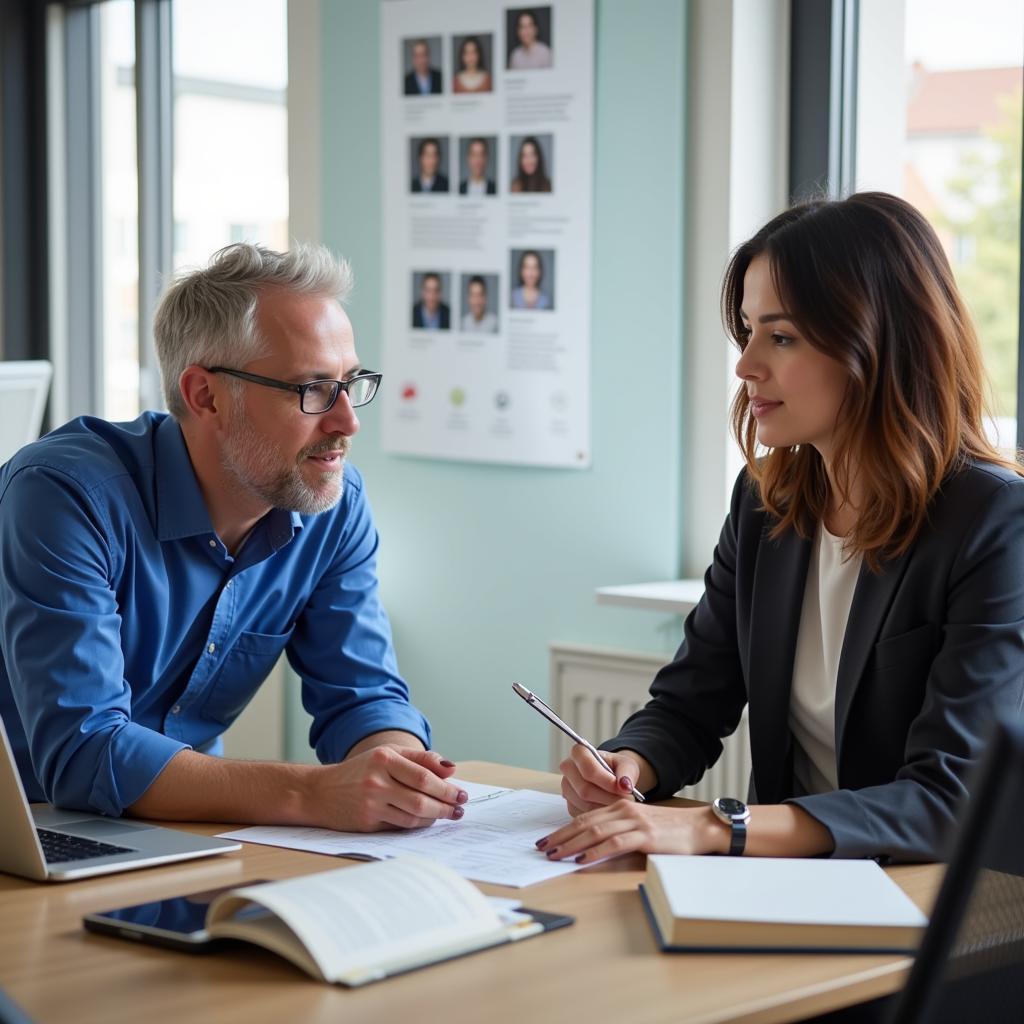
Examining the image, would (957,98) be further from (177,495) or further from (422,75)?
(177,495)

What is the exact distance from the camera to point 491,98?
3.27 m

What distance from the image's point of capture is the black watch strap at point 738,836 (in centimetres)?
154

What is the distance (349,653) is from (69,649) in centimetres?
48

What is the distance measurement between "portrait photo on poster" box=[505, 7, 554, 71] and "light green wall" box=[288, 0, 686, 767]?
13 centimetres

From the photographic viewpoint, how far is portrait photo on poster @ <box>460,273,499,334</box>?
331cm

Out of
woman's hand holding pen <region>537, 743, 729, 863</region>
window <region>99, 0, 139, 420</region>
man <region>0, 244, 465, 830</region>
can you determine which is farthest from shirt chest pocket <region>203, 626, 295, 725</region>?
window <region>99, 0, 139, 420</region>

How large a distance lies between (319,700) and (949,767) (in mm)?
889

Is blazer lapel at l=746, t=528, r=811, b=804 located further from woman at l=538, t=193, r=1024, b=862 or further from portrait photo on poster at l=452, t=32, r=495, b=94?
portrait photo on poster at l=452, t=32, r=495, b=94

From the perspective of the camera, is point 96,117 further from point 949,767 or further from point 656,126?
point 949,767

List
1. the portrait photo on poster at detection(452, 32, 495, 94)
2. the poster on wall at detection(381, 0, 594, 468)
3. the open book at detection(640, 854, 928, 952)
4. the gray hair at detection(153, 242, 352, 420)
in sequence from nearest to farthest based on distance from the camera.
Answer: the open book at detection(640, 854, 928, 952) → the gray hair at detection(153, 242, 352, 420) → the poster on wall at detection(381, 0, 594, 468) → the portrait photo on poster at detection(452, 32, 495, 94)

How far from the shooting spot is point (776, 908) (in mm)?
1251

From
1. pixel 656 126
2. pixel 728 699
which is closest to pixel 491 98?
pixel 656 126

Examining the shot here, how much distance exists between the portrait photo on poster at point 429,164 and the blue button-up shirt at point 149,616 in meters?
1.30

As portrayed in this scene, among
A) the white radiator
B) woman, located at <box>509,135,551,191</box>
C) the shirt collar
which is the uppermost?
woman, located at <box>509,135,551,191</box>
